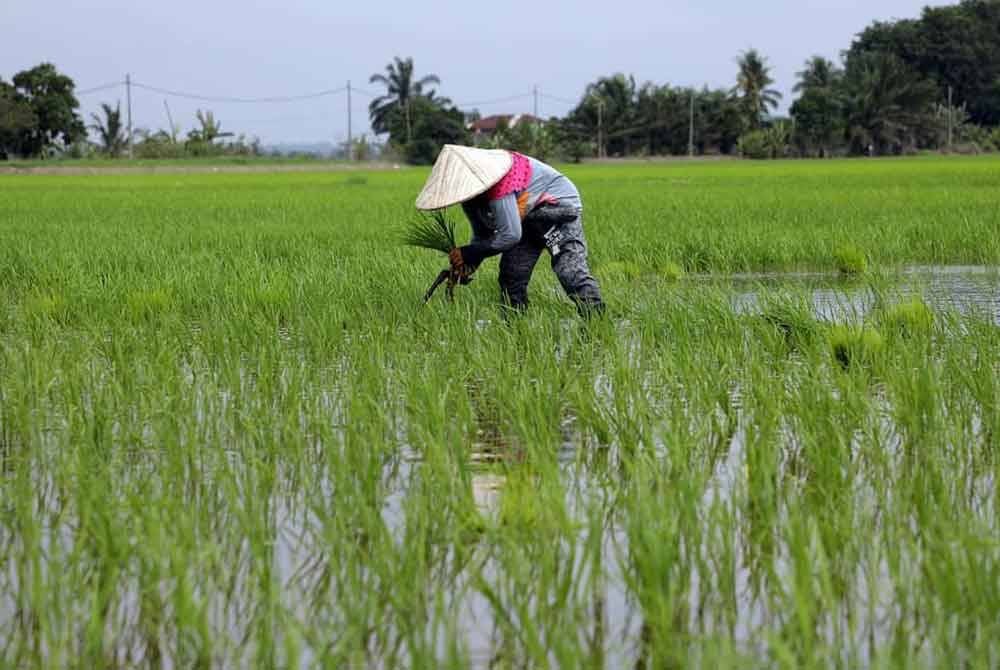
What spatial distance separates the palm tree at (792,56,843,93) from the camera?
54.4 m

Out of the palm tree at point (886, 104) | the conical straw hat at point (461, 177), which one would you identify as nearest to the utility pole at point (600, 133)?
the palm tree at point (886, 104)

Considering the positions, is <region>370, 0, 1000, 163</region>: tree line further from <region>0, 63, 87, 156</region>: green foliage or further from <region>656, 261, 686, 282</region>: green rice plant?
<region>656, 261, 686, 282</region>: green rice plant

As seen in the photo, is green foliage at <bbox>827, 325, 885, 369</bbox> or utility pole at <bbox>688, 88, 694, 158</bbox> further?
utility pole at <bbox>688, 88, 694, 158</bbox>

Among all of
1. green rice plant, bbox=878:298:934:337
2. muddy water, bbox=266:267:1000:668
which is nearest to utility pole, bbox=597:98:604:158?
green rice plant, bbox=878:298:934:337

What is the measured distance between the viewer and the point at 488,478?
293 cm

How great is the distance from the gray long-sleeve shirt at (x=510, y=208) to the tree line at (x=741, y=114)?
34368mm

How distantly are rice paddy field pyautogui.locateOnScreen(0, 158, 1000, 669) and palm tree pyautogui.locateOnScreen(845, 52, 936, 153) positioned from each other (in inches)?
1618

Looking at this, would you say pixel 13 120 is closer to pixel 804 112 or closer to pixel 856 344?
pixel 804 112

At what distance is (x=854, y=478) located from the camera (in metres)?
2.74

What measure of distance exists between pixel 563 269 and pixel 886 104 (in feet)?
142

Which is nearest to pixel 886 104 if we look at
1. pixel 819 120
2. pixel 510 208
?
pixel 819 120

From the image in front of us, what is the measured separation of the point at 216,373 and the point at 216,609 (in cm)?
206

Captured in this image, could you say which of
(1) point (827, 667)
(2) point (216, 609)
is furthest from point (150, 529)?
(1) point (827, 667)

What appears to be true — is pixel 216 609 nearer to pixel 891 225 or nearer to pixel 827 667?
pixel 827 667
